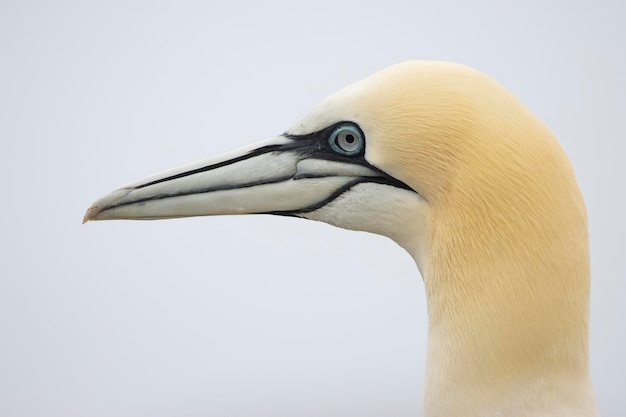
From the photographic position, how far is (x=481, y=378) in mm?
2604

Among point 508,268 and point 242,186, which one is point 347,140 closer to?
point 242,186

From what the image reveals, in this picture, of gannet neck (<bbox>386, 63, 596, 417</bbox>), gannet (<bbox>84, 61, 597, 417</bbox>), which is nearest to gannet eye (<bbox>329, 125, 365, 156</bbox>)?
gannet (<bbox>84, 61, 597, 417</bbox>)

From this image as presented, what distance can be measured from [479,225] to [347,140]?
53 cm

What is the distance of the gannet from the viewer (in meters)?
2.57

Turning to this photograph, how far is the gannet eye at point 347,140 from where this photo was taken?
282 cm

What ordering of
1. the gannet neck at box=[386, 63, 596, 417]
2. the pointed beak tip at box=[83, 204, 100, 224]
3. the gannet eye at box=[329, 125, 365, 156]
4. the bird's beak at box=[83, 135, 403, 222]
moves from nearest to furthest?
1. the gannet neck at box=[386, 63, 596, 417]
2. the gannet eye at box=[329, 125, 365, 156]
3. the bird's beak at box=[83, 135, 403, 222]
4. the pointed beak tip at box=[83, 204, 100, 224]

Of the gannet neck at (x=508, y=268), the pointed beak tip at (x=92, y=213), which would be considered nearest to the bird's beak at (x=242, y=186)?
the pointed beak tip at (x=92, y=213)

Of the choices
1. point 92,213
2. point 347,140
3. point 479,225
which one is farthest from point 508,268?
point 92,213

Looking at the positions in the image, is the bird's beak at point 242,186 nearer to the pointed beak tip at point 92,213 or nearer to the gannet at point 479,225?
the pointed beak tip at point 92,213

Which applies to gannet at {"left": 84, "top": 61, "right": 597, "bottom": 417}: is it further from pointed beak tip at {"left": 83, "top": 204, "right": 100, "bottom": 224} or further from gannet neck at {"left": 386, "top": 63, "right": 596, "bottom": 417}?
pointed beak tip at {"left": 83, "top": 204, "right": 100, "bottom": 224}

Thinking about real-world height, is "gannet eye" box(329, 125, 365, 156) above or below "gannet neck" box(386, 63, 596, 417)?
above

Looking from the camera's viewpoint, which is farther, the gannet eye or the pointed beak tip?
the pointed beak tip

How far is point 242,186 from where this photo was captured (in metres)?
3.00

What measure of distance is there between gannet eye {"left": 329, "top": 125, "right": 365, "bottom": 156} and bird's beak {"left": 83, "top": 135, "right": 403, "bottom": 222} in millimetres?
42
